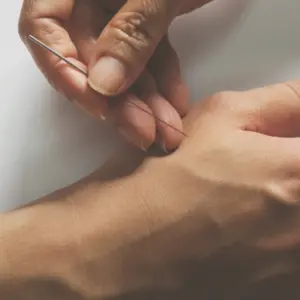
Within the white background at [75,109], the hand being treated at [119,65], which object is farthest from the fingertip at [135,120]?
the white background at [75,109]

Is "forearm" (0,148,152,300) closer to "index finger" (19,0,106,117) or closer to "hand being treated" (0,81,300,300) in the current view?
"hand being treated" (0,81,300,300)

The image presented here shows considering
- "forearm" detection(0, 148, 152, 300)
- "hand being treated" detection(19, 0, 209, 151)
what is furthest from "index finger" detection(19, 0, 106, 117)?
"forearm" detection(0, 148, 152, 300)

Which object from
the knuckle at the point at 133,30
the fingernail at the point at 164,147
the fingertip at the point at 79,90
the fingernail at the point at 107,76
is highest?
the knuckle at the point at 133,30

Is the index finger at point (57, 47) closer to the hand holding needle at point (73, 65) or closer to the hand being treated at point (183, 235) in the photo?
the hand holding needle at point (73, 65)

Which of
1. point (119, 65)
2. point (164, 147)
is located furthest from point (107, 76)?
point (164, 147)

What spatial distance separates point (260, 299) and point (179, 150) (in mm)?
218

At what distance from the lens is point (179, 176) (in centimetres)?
81

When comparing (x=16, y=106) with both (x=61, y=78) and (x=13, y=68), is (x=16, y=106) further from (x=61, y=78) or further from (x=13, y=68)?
(x=61, y=78)

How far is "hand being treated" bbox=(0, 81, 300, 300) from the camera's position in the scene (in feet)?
2.59

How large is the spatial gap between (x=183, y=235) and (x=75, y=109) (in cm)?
30

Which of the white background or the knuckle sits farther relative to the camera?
the white background

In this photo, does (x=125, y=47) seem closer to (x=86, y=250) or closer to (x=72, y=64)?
(x=72, y=64)

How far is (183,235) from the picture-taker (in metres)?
0.79

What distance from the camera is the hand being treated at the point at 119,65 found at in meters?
0.81
